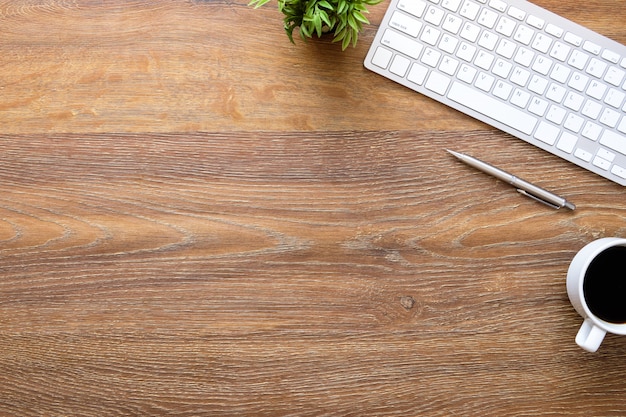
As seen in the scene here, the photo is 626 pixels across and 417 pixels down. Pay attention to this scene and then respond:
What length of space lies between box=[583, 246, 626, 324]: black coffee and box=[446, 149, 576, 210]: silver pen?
81 millimetres

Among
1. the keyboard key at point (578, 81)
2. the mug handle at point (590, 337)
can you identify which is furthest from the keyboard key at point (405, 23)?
the mug handle at point (590, 337)

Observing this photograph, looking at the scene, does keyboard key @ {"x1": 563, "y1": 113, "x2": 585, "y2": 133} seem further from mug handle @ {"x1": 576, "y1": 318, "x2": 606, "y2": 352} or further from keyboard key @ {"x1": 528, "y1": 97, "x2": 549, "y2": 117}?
mug handle @ {"x1": 576, "y1": 318, "x2": 606, "y2": 352}

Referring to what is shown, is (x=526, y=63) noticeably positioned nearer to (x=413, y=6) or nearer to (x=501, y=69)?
(x=501, y=69)

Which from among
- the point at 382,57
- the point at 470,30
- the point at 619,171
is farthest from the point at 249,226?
the point at 619,171

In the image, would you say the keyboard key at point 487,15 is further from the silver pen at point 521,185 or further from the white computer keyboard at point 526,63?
the silver pen at point 521,185

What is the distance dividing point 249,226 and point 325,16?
11.0 inches

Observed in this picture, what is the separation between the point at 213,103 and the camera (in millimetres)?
816

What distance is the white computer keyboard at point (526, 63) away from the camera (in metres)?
0.80

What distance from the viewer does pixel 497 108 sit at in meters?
0.80

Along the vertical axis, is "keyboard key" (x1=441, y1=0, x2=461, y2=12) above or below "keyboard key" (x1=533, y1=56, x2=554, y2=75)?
above

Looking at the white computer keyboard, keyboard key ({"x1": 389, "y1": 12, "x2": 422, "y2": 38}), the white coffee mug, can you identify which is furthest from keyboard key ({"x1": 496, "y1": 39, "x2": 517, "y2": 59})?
the white coffee mug

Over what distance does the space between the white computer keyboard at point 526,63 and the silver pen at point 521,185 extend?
56 millimetres

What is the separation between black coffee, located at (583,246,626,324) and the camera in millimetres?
781

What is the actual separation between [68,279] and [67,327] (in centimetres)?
6
